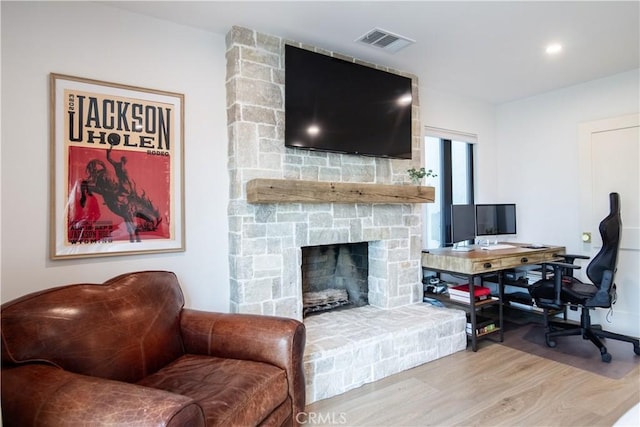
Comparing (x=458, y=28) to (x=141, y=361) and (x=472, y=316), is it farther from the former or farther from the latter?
(x=141, y=361)

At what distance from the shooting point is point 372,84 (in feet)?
9.94

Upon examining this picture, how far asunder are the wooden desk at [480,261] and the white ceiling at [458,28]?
5.58 ft

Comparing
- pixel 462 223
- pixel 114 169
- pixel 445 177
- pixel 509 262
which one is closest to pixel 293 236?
pixel 114 169

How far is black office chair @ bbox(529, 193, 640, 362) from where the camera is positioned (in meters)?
2.82

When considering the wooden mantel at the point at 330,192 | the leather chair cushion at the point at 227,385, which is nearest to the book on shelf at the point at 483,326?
the wooden mantel at the point at 330,192

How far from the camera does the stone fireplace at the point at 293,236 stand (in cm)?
246

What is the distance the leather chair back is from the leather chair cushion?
118 millimetres

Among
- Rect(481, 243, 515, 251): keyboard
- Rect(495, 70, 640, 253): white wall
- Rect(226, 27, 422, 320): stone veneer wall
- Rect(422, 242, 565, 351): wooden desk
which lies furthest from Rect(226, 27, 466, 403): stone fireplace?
Rect(495, 70, 640, 253): white wall

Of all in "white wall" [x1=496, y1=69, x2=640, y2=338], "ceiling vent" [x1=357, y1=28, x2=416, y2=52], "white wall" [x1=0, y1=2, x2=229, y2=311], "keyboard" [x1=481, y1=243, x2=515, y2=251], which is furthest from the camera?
"keyboard" [x1=481, y1=243, x2=515, y2=251]

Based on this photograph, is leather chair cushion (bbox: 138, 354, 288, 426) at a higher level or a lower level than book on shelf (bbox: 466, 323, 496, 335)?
higher

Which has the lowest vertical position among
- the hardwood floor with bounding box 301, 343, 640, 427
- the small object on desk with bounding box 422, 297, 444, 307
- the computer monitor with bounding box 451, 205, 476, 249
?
the hardwood floor with bounding box 301, 343, 640, 427

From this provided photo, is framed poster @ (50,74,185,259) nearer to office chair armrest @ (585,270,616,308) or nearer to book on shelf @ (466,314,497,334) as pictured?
book on shelf @ (466,314,497,334)

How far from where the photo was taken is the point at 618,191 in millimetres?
3436

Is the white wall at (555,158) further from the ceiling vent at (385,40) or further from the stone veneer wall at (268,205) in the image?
the stone veneer wall at (268,205)
